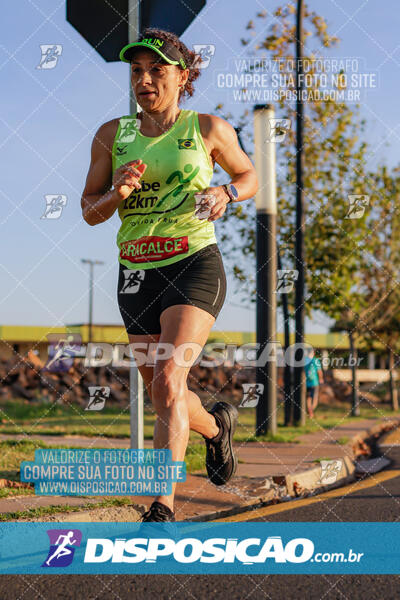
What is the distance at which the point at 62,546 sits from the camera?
12.1 feet

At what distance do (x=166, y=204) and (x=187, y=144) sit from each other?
1.07 ft

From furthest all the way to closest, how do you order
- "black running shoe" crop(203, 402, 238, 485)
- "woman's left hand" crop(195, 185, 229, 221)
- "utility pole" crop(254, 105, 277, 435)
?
"utility pole" crop(254, 105, 277, 435)
"black running shoe" crop(203, 402, 238, 485)
"woman's left hand" crop(195, 185, 229, 221)

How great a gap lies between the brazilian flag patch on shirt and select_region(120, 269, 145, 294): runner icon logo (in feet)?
2.10

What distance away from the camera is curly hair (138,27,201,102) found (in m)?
3.79

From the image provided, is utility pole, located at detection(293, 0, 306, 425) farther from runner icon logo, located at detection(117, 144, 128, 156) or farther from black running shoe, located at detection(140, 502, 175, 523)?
black running shoe, located at detection(140, 502, 175, 523)

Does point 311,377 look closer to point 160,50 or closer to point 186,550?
point 186,550

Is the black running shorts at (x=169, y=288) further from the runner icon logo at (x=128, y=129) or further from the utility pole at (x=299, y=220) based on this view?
the utility pole at (x=299, y=220)

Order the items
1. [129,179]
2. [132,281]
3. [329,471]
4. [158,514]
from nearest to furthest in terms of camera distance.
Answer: [158,514] < [129,179] < [132,281] < [329,471]

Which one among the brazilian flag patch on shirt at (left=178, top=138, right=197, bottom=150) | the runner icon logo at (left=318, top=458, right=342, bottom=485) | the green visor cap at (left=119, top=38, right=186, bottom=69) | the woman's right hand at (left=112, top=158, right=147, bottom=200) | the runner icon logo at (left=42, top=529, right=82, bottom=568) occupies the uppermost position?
the green visor cap at (left=119, top=38, right=186, bottom=69)

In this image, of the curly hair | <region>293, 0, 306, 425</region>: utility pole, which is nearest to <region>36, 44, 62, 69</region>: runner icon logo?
the curly hair

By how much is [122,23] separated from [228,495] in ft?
11.8

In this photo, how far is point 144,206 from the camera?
12.3 ft

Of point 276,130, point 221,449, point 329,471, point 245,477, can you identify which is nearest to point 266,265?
point 276,130

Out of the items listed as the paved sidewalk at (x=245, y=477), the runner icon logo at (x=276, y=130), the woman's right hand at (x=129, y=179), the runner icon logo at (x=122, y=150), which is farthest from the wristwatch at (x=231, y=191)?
the runner icon logo at (x=276, y=130)
